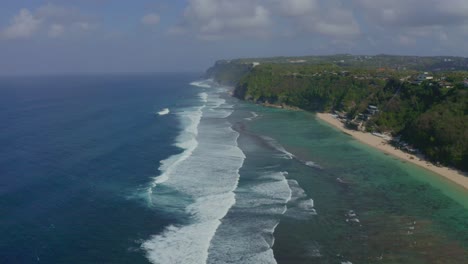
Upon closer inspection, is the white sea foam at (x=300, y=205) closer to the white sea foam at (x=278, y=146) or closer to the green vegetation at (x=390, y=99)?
the white sea foam at (x=278, y=146)

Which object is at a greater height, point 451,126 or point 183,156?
point 451,126

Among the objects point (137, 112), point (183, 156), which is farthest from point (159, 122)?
point (183, 156)

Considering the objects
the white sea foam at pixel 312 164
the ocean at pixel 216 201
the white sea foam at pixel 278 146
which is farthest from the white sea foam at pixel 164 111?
the white sea foam at pixel 312 164

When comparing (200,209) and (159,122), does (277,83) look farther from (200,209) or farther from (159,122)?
(200,209)

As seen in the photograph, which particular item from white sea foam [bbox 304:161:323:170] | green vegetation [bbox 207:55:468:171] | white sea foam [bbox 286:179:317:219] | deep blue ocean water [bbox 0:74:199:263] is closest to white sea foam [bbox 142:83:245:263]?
deep blue ocean water [bbox 0:74:199:263]

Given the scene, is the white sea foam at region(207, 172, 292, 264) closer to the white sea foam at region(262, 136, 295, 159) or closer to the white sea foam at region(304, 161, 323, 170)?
the white sea foam at region(304, 161, 323, 170)

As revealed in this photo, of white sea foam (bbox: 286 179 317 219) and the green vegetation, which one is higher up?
the green vegetation
